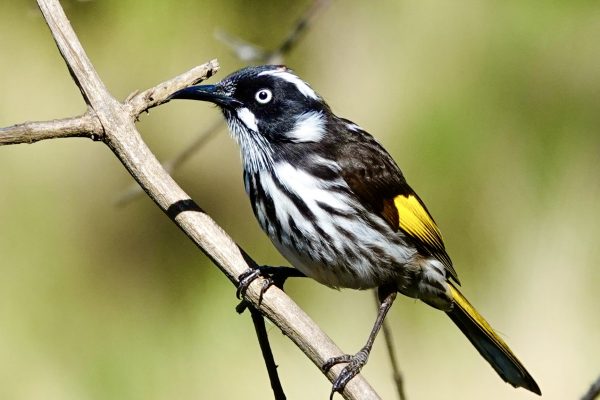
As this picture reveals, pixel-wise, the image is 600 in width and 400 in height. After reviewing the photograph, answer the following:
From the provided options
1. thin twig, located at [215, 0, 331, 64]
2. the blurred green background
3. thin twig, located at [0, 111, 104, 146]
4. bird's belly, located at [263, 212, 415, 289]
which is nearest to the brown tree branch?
thin twig, located at [0, 111, 104, 146]

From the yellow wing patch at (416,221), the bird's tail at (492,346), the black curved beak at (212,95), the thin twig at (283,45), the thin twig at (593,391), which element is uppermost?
the thin twig at (283,45)

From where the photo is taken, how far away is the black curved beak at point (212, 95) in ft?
11.8

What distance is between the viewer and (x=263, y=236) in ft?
17.2

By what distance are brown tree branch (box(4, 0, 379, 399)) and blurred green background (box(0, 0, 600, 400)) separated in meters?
1.82

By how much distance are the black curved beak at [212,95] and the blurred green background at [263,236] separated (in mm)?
1432

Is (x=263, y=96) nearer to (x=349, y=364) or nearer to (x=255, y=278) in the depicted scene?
(x=255, y=278)

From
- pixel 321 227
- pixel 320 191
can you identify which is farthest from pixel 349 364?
pixel 320 191

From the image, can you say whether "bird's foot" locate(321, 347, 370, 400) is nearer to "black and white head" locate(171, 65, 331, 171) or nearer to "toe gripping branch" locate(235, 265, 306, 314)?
"toe gripping branch" locate(235, 265, 306, 314)

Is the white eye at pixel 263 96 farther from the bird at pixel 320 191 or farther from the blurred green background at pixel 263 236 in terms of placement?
the blurred green background at pixel 263 236

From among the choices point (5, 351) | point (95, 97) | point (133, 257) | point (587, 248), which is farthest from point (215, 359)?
point (95, 97)

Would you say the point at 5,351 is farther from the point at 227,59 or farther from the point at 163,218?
the point at 227,59

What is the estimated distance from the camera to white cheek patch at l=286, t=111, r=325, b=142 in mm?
3846

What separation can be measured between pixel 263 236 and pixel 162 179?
2.06 m

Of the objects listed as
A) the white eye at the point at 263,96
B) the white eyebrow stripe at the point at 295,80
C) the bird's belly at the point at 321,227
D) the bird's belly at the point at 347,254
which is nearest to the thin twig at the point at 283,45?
the white eyebrow stripe at the point at 295,80
